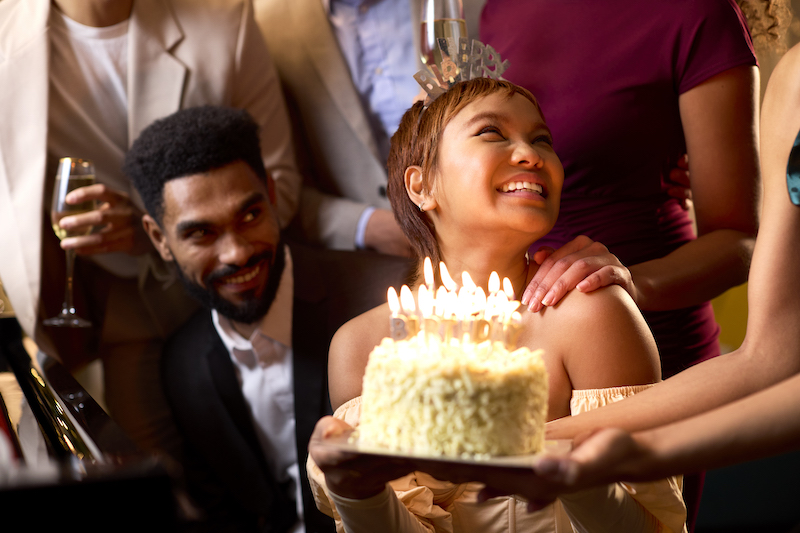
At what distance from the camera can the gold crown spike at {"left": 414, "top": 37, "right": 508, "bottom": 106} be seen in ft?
5.46

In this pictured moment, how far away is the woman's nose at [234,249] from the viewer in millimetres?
2195

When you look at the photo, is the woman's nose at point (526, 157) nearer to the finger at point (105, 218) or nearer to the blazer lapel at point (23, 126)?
the finger at point (105, 218)

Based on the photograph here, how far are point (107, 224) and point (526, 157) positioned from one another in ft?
5.26

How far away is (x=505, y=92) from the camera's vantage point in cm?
152

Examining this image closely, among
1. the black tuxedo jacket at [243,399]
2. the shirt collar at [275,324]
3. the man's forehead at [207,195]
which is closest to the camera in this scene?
the man's forehead at [207,195]

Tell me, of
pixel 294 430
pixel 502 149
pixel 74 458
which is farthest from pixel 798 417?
pixel 294 430

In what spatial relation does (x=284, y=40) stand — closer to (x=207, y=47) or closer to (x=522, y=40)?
(x=207, y=47)

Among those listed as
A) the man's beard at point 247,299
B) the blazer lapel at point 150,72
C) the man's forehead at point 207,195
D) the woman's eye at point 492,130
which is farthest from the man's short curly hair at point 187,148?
the woman's eye at point 492,130

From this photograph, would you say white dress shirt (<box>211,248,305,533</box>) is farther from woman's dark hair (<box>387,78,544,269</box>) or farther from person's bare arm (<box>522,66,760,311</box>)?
person's bare arm (<box>522,66,760,311</box>)

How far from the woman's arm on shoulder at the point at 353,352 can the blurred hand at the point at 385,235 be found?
0.85 meters

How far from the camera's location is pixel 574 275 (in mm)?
1372

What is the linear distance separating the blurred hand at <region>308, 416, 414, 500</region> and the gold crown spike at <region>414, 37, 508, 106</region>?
0.91 m

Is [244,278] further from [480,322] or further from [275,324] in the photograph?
[480,322]

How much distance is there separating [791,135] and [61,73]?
2.33 meters
